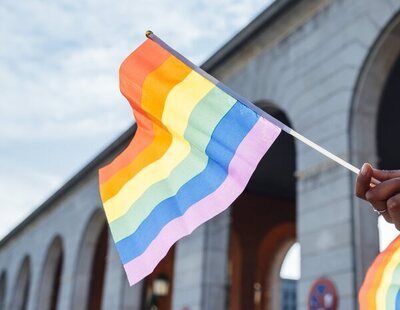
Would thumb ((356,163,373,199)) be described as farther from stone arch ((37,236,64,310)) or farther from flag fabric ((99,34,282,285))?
stone arch ((37,236,64,310))

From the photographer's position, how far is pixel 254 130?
427 centimetres

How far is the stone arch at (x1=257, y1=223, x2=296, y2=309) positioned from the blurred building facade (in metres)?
0.04

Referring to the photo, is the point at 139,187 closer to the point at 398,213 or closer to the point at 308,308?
the point at 398,213

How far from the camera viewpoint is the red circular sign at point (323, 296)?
9969 mm

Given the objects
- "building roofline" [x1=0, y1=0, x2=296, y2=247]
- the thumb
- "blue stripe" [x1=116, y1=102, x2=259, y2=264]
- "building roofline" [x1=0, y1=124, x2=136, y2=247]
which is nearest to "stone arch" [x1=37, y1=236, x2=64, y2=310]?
"building roofline" [x1=0, y1=124, x2=136, y2=247]

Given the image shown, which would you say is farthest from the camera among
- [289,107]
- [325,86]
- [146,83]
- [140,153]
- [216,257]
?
[216,257]

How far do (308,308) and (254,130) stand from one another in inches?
276

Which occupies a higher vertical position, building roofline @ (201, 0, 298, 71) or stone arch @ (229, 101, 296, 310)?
building roofline @ (201, 0, 298, 71)

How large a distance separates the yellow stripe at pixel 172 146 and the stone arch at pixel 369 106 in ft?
18.8

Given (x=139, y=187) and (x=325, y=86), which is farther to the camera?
(x=325, y=86)

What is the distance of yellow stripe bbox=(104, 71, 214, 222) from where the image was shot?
470 centimetres

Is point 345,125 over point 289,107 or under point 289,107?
under

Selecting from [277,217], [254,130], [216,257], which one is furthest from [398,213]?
[277,217]

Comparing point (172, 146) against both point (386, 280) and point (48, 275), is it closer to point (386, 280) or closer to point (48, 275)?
point (386, 280)
